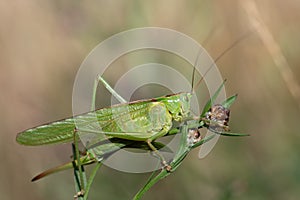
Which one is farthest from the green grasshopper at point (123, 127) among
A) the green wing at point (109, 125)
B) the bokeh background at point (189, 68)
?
the bokeh background at point (189, 68)

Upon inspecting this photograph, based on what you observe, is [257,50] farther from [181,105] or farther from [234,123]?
[181,105]

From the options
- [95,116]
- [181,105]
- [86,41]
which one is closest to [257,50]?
[86,41]

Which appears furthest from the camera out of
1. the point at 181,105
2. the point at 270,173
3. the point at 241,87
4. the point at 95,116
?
the point at 241,87

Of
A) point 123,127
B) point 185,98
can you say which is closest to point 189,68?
point 185,98

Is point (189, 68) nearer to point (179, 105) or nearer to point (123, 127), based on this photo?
point (179, 105)

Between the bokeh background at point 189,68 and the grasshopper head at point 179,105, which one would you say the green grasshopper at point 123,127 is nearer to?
the grasshopper head at point 179,105

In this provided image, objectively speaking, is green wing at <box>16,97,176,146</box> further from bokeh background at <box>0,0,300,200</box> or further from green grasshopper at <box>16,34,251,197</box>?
bokeh background at <box>0,0,300,200</box>
